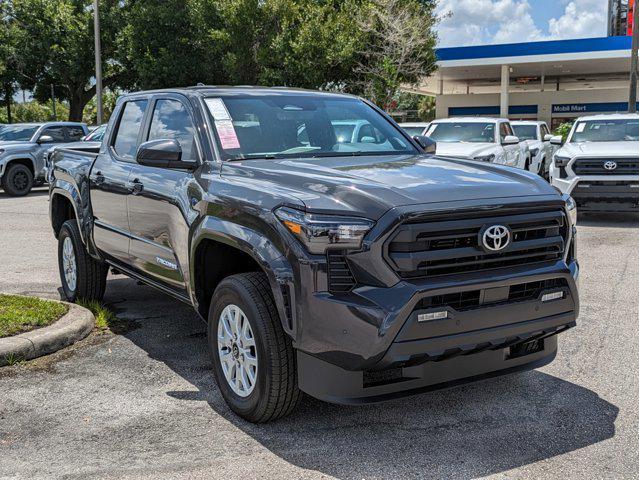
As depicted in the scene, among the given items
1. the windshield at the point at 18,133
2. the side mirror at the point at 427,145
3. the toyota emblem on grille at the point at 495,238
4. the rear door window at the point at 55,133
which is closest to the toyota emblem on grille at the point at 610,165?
the side mirror at the point at 427,145

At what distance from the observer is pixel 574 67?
42062 mm

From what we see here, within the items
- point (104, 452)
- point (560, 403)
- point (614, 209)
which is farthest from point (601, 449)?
point (614, 209)

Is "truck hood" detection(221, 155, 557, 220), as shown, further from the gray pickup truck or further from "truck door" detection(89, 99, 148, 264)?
the gray pickup truck

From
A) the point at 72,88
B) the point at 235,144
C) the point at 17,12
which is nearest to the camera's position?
the point at 235,144

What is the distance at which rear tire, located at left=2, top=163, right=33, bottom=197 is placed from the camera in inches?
720

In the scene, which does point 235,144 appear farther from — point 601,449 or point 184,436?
point 601,449

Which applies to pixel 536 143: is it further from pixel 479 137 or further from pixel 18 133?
pixel 18 133

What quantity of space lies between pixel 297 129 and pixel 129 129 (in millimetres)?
1643

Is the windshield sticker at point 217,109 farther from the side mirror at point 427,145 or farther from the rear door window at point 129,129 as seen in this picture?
the side mirror at point 427,145

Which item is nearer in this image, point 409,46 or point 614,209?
point 614,209

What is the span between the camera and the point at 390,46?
→ 103 ft

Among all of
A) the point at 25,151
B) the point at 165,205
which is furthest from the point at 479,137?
the point at 25,151

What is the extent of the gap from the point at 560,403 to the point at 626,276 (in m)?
4.21

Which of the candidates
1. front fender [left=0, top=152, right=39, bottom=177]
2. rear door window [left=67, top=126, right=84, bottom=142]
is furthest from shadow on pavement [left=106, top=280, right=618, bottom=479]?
rear door window [left=67, top=126, right=84, bottom=142]
